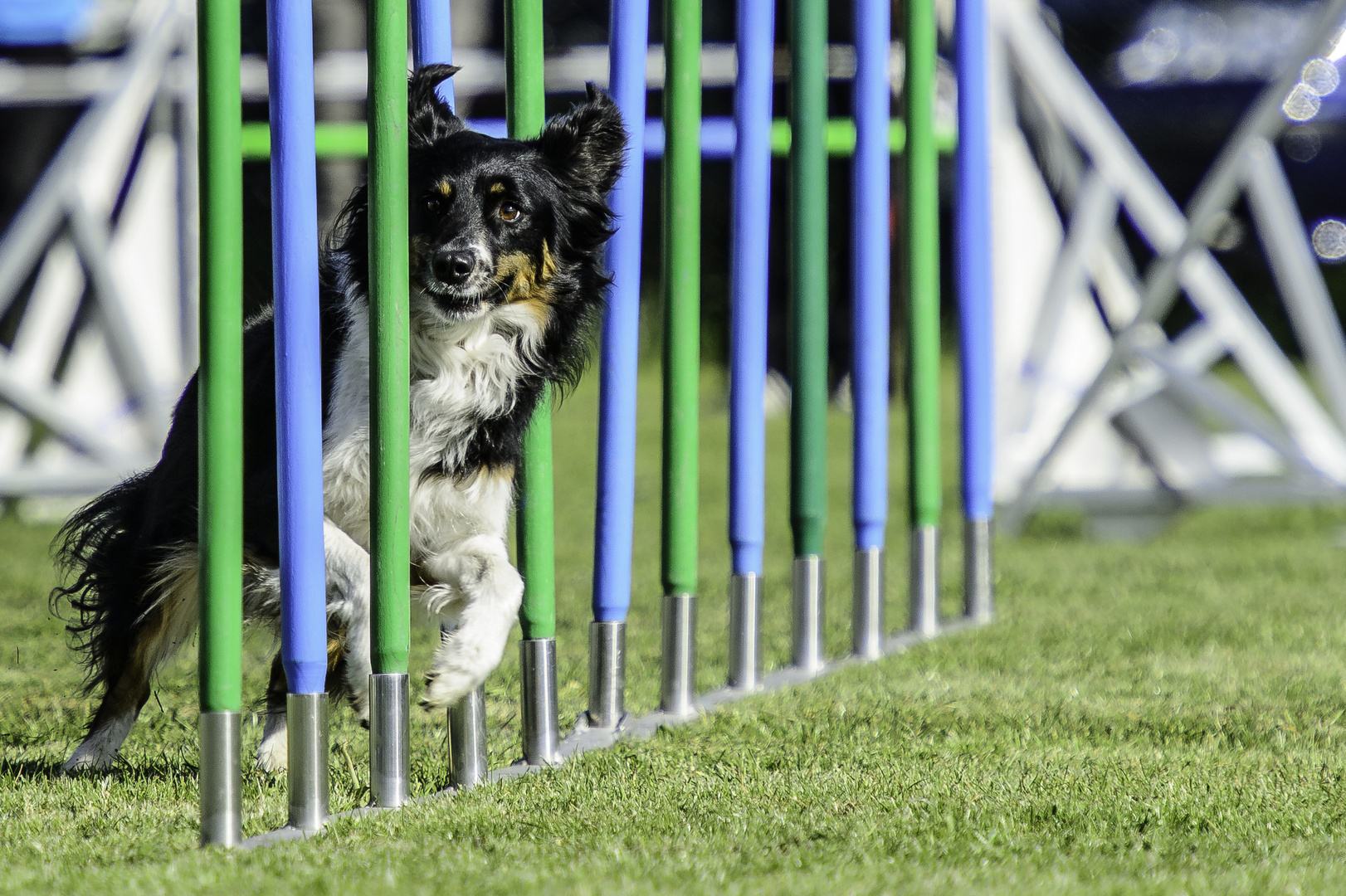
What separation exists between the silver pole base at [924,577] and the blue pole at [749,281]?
2.48 ft

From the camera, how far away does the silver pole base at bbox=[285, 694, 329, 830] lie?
2.22m

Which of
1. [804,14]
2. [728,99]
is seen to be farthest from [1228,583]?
[728,99]

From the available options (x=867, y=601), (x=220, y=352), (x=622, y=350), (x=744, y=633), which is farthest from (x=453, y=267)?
(x=867, y=601)

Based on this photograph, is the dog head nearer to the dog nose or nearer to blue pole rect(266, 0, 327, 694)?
the dog nose

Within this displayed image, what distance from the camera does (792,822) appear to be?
223 cm

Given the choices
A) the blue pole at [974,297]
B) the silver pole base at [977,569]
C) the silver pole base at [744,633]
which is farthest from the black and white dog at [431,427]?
the silver pole base at [977,569]

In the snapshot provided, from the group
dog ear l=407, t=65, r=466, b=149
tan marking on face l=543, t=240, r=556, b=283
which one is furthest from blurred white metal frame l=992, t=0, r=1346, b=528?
dog ear l=407, t=65, r=466, b=149

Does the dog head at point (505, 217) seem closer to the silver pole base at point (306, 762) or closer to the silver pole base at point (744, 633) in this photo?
the silver pole base at point (744, 633)

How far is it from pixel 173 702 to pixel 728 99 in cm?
881

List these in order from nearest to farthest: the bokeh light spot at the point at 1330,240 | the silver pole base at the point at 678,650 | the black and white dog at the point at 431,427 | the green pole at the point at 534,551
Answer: the black and white dog at the point at 431,427
the green pole at the point at 534,551
the silver pole base at the point at 678,650
the bokeh light spot at the point at 1330,240

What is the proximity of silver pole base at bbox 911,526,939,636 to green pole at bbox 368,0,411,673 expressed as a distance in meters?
2.18

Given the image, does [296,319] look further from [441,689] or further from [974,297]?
[974,297]

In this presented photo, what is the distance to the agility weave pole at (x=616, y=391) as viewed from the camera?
211 cm

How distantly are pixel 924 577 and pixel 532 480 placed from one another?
1.74 metres
